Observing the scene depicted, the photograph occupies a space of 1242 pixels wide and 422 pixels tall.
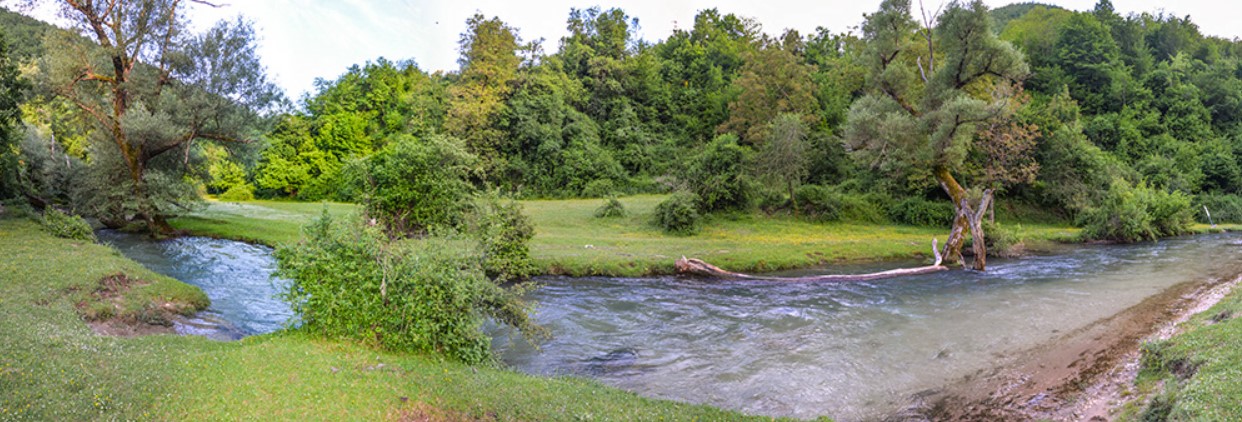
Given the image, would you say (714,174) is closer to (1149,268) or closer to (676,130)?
(1149,268)

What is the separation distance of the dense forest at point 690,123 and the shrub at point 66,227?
163 inches

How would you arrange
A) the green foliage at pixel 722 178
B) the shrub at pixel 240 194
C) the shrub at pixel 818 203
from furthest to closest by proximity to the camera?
the shrub at pixel 240 194, the shrub at pixel 818 203, the green foliage at pixel 722 178

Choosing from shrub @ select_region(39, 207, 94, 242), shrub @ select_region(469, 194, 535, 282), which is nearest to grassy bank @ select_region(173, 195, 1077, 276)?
shrub @ select_region(469, 194, 535, 282)

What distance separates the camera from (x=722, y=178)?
3056 centimetres

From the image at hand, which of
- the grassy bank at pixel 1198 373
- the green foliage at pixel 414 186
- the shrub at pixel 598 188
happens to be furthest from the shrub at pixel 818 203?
the green foliage at pixel 414 186

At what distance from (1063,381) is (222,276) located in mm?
21845

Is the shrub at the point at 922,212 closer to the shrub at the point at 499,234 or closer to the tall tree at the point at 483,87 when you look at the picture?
the shrub at the point at 499,234

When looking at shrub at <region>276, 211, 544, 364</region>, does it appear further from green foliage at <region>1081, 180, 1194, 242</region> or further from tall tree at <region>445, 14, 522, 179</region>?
tall tree at <region>445, 14, 522, 179</region>

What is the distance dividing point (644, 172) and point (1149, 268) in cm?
3589

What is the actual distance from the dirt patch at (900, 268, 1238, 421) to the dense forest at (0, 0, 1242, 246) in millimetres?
10314

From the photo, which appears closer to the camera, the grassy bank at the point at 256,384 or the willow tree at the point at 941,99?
the grassy bank at the point at 256,384

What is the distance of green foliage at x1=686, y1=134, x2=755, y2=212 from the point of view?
101ft

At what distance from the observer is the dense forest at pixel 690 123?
22.4 metres

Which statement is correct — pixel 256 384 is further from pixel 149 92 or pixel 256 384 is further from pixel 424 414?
pixel 149 92
